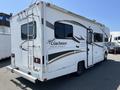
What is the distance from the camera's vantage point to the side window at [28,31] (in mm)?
5954

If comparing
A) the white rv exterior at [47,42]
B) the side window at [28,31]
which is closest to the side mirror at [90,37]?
the white rv exterior at [47,42]

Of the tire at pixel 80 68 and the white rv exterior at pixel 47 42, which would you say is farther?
the tire at pixel 80 68

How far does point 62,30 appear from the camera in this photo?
6707 mm

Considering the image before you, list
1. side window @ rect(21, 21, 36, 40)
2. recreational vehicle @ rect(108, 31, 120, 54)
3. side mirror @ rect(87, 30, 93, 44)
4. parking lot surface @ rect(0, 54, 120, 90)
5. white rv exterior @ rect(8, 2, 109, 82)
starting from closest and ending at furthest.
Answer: white rv exterior @ rect(8, 2, 109, 82)
side window @ rect(21, 21, 36, 40)
parking lot surface @ rect(0, 54, 120, 90)
side mirror @ rect(87, 30, 93, 44)
recreational vehicle @ rect(108, 31, 120, 54)

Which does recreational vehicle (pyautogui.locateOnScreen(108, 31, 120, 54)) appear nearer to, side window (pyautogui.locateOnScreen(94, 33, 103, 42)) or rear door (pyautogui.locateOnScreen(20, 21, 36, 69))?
side window (pyautogui.locateOnScreen(94, 33, 103, 42))

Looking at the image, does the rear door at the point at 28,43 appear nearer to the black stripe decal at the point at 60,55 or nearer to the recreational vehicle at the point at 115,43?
the black stripe decal at the point at 60,55

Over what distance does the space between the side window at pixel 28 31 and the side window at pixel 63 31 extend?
0.90m

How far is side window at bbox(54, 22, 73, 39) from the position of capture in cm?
641

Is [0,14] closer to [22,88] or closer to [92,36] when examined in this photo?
[92,36]

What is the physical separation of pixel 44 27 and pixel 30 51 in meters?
1.19

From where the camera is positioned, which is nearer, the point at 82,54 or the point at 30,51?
the point at 30,51

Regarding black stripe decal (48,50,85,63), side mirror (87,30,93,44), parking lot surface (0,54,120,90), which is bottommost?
parking lot surface (0,54,120,90)

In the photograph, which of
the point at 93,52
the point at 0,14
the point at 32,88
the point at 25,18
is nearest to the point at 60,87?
the point at 32,88

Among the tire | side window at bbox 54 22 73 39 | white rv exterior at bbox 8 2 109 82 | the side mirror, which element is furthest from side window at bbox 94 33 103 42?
side window at bbox 54 22 73 39
